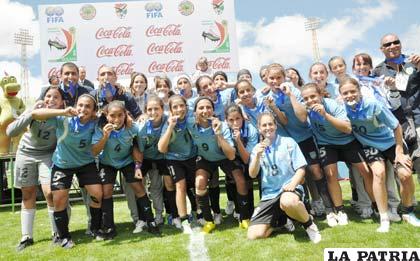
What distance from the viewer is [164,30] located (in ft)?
40.3

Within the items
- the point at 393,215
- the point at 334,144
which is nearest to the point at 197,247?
the point at 334,144

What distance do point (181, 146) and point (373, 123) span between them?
2.38 metres

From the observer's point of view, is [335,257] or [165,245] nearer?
[335,257]

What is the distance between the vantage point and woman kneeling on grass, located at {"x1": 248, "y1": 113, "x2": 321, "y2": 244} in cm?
435

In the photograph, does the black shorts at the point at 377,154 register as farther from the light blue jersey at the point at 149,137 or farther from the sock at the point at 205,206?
the light blue jersey at the point at 149,137

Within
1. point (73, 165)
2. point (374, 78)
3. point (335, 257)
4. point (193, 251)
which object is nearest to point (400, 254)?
point (335, 257)

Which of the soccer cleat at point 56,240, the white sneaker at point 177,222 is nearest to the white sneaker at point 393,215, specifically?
the white sneaker at point 177,222

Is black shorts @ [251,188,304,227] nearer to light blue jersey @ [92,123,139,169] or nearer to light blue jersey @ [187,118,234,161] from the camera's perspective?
light blue jersey @ [187,118,234,161]

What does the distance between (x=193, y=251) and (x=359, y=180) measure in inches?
105

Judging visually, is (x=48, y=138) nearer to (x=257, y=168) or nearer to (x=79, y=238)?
(x=79, y=238)

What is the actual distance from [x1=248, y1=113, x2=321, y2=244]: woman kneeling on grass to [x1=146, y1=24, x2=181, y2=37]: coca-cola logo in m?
8.50

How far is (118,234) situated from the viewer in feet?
17.1

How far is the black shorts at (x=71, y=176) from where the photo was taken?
15.4 ft

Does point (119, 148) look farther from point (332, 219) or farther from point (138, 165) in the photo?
point (332, 219)
